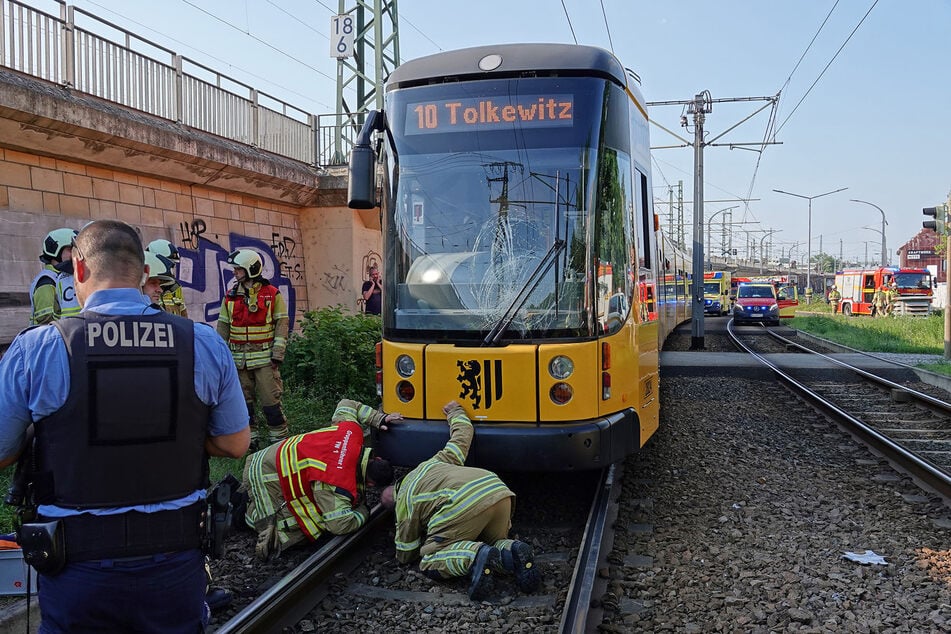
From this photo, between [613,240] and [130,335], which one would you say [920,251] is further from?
[130,335]

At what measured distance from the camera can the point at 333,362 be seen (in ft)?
32.0

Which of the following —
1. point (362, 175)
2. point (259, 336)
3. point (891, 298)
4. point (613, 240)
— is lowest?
point (259, 336)

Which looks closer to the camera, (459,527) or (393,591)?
(393,591)

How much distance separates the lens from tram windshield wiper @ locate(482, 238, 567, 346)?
18.7 ft

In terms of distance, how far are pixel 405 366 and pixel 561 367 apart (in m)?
1.16

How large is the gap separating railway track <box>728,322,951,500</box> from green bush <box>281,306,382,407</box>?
572cm

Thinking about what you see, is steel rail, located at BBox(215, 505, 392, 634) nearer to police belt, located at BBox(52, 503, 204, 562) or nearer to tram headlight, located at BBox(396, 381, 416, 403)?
tram headlight, located at BBox(396, 381, 416, 403)

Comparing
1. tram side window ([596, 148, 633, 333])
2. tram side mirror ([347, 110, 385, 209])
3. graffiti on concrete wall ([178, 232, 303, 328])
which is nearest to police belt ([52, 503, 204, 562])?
tram side mirror ([347, 110, 385, 209])

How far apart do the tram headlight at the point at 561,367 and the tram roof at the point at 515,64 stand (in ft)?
6.78

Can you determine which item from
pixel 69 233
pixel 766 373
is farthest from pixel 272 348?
→ pixel 766 373

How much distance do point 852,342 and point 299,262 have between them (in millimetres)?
16972

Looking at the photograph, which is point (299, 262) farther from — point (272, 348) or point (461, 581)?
point (461, 581)

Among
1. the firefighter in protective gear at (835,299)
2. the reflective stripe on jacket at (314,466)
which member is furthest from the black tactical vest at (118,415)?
the firefighter in protective gear at (835,299)

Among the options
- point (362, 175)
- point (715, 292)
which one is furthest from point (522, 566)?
point (715, 292)
